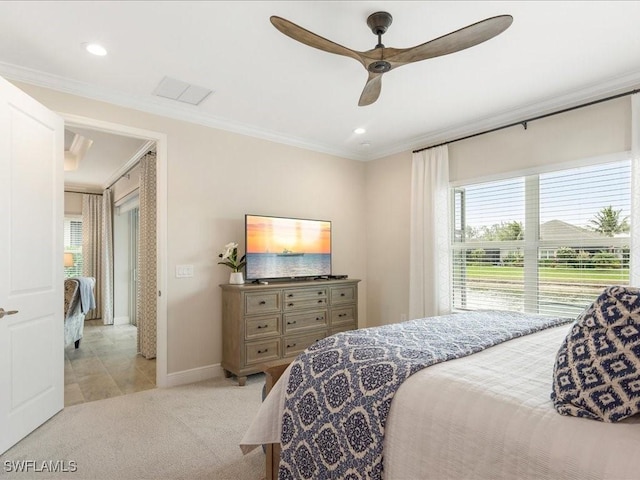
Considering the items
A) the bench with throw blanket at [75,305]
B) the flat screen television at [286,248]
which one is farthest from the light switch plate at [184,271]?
the bench with throw blanket at [75,305]

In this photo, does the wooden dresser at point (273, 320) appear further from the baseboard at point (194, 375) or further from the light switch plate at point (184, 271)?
the light switch plate at point (184, 271)

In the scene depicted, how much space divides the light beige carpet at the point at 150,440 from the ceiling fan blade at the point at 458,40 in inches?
100

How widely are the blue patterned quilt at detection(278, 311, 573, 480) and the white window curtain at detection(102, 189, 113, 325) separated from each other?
6236 millimetres

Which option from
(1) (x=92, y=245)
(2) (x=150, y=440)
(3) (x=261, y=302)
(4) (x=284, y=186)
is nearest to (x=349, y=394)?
(2) (x=150, y=440)

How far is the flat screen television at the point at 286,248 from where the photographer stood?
383 centimetres

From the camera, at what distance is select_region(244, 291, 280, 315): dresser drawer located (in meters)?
3.47

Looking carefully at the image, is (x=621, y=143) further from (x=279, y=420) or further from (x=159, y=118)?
(x=159, y=118)

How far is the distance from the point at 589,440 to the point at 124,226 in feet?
25.1

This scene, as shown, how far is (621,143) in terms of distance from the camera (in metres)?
2.96

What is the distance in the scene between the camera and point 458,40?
1968 mm

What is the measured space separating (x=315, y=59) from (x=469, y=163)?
2218mm

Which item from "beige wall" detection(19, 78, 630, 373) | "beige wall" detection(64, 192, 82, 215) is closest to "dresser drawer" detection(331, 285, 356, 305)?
"beige wall" detection(19, 78, 630, 373)

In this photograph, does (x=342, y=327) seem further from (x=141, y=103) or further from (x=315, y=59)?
(x=141, y=103)

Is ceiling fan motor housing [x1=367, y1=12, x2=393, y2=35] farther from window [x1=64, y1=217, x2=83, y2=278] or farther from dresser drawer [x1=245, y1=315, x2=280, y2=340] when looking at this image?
window [x1=64, y1=217, x2=83, y2=278]
